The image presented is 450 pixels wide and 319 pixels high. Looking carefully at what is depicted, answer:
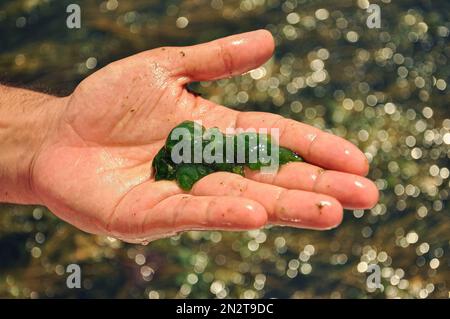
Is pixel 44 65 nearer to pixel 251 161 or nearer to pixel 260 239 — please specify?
pixel 260 239

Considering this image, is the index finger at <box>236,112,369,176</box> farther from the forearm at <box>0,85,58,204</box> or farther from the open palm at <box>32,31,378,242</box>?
the forearm at <box>0,85,58,204</box>

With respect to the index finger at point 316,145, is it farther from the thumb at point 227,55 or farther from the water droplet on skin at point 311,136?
the thumb at point 227,55

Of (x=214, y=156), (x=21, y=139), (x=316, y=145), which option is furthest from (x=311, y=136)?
(x=21, y=139)

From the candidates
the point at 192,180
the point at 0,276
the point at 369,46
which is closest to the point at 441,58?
the point at 369,46

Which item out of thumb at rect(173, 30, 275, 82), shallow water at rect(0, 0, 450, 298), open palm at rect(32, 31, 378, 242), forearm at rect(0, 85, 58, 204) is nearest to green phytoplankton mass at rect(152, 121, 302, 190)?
open palm at rect(32, 31, 378, 242)

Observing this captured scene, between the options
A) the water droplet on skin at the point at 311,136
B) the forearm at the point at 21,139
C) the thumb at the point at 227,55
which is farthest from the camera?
the forearm at the point at 21,139

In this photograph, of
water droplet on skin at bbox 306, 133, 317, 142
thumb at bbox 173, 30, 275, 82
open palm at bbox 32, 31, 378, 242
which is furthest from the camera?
thumb at bbox 173, 30, 275, 82

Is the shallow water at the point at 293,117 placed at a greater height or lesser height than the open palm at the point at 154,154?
lesser

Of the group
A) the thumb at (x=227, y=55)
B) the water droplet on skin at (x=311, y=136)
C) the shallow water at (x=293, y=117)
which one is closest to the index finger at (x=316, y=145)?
the water droplet on skin at (x=311, y=136)
